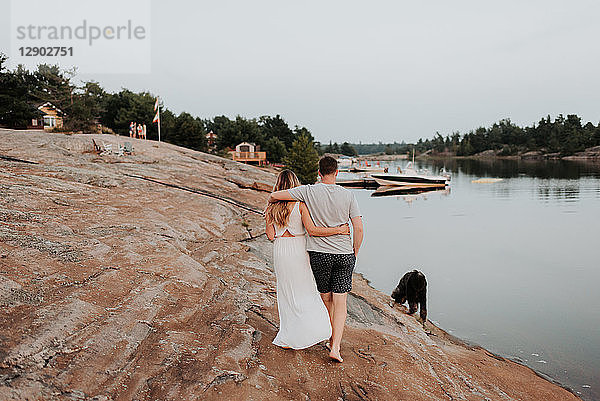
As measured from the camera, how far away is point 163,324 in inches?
199

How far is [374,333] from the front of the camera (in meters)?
6.50

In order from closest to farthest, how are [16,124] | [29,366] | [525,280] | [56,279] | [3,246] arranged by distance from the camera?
[29,366] → [56,279] → [3,246] → [525,280] → [16,124]

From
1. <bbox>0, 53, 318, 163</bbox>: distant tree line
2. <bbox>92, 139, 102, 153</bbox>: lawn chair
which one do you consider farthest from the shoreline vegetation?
<bbox>92, 139, 102, 153</bbox>: lawn chair

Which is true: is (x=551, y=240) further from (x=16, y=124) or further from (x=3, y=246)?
(x=16, y=124)

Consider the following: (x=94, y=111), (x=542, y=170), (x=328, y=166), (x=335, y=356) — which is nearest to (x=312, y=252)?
(x=328, y=166)

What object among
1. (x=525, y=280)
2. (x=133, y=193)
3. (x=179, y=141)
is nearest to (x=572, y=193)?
(x=525, y=280)

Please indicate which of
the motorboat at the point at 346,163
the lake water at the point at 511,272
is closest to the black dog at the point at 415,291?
the lake water at the point at 511,272

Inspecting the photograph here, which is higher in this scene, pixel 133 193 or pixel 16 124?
pixel 16 124

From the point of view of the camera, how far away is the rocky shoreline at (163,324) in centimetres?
396

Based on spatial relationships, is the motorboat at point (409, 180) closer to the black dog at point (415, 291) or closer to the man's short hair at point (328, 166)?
the black dog at point (415, 291)

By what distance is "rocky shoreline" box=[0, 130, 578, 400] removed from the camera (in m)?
3.96

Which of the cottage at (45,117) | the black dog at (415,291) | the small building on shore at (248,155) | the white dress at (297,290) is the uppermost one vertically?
the cottage at (45,117)

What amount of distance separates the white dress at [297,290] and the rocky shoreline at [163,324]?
25 cm

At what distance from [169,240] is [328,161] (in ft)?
15.1
